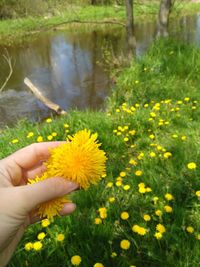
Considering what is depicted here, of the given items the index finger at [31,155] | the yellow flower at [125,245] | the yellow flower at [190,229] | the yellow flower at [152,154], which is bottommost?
the yellow flower at [152,154]

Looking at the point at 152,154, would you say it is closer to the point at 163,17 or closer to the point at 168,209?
the point at 168,209

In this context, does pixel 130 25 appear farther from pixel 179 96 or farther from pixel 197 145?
pixel 197 145

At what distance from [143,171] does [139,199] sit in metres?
0.39

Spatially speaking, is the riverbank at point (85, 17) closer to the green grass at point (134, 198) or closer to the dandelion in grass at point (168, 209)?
the green grass at point (134, 198)

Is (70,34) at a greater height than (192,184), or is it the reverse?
(192,184)

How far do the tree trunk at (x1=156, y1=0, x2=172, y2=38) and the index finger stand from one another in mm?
6726

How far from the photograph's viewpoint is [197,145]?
10.5 ft

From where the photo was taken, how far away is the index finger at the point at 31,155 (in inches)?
70.2

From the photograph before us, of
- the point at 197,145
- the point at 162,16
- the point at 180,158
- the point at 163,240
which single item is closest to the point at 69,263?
the point at 163,240

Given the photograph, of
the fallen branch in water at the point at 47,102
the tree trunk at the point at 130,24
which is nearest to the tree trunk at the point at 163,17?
the tree trunk at the point at 130,24

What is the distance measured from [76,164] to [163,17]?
7145 mm

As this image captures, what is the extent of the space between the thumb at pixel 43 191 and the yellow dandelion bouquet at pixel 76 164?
1.9 inches

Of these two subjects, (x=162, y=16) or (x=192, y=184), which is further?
(x=162, y=16)

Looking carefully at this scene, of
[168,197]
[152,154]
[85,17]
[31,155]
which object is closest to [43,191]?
[31,155]
